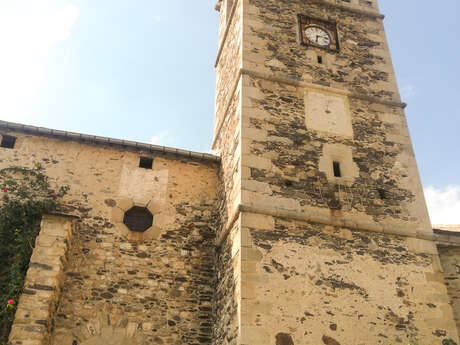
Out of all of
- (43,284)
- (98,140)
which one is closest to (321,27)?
(98,140)

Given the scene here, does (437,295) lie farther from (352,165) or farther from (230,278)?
(230,278)

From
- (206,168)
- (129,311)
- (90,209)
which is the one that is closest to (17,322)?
(129,311)

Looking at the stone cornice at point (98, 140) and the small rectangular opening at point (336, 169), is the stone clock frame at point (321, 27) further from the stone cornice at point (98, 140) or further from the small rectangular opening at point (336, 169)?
the stone cornice at point (98, 140)

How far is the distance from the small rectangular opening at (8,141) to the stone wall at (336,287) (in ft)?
14.8

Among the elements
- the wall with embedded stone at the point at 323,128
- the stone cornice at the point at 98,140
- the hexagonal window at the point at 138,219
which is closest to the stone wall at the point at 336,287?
the wall with embedded stone at the point at 323,128

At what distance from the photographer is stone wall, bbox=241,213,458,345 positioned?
250 inches

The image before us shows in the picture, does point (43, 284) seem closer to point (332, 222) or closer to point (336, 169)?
point (332, 222)

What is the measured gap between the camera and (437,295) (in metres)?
7.16

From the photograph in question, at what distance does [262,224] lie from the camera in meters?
7.05

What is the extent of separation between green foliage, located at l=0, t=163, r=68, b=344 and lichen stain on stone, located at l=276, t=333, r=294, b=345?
3.61 meters

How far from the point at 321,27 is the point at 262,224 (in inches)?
205

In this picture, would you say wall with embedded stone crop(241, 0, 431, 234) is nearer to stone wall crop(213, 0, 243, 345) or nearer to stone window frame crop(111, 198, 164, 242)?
Result: stone wall crop(213, 0, 243, 345)

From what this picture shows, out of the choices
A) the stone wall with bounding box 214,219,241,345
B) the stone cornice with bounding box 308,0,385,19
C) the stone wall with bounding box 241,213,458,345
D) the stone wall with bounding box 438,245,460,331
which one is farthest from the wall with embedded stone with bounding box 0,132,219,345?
the stone cornice with bounding box 308,0,385,19

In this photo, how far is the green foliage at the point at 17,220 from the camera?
22.2 feet
